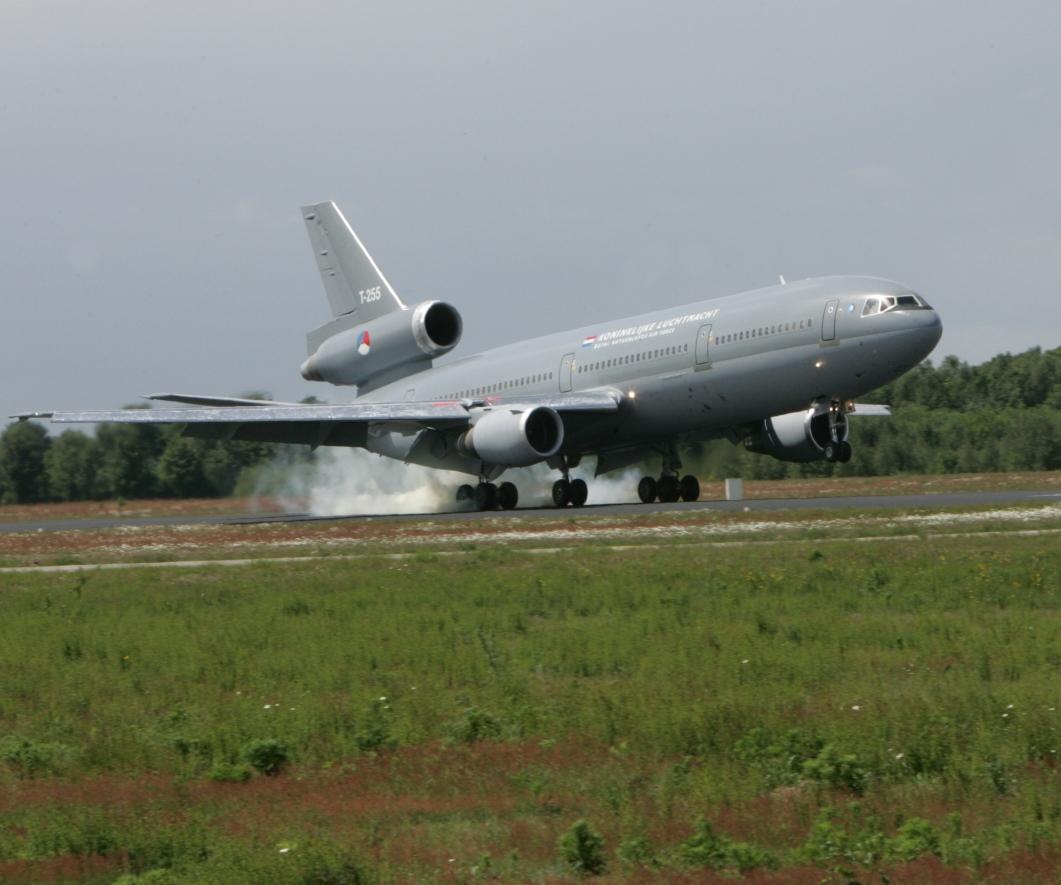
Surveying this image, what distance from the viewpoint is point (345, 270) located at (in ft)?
151

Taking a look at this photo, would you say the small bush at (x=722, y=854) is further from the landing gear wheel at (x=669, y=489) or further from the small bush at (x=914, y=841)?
the landing gear wheel at (x=669, y=489)

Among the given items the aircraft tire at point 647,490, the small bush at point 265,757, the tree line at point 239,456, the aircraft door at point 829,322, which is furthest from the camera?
the tree line at point 239,456

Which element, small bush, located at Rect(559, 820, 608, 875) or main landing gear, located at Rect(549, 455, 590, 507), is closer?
small bush, located at Rect(559, 820, 608, 875)

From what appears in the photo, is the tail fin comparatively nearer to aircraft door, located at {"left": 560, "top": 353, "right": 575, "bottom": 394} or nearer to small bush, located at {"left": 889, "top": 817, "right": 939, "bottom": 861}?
aircraft door, located at {"left": 560, "top": 353, "right": 575, "bottom": 394}

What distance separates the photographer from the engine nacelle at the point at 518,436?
3609cm

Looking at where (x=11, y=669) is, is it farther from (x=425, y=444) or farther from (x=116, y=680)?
(x=425, y=444)

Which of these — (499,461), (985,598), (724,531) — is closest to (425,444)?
(499,461)

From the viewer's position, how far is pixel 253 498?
46.5 m

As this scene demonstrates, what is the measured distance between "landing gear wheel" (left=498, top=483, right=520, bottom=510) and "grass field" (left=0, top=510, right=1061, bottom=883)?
21.4m

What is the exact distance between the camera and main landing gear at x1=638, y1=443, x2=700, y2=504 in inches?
1544

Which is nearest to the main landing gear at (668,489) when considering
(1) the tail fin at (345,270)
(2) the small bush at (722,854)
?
(1) the tail fin at (345,270)

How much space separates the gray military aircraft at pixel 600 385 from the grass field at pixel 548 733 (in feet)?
50.5

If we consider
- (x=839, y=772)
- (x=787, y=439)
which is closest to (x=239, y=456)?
(x=787, y=439)

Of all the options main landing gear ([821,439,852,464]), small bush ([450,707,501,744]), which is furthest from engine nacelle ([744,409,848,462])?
small bush ([450,707,501,744])
